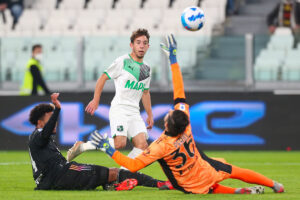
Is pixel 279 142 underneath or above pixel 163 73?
underneath

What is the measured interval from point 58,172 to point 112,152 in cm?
130

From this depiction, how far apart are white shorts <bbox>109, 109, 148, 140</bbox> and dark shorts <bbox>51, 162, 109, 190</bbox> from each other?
1.16 metres

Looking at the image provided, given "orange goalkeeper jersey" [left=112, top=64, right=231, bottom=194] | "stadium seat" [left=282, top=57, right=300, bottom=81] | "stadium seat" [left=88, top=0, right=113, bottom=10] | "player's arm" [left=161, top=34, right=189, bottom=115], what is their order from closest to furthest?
"orange goalkeeper jersey" [left=112, top=64, right=231, bottom=194]
"player's arm" [left=161, top=34, right=189, bottom=115]
"stadium seat" [left=282, top=57, right=300, bottom=81]
"stadium seat" [left=88, top=0, right=113, bottom=10]

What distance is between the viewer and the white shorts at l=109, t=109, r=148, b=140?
32.2 ft

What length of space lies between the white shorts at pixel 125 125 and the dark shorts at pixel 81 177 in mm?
1160

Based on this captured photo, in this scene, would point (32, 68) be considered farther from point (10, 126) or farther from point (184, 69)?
point (184, 69)

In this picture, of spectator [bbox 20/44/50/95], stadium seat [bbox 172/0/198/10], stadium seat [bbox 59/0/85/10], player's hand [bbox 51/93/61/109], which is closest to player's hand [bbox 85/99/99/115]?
player's hand [bbox 51/93/61/109]

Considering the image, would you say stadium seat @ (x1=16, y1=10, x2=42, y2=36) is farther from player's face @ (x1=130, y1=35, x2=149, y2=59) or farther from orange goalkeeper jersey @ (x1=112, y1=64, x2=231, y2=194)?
orange goalkeeper jersey @ (x1=112, y1=64, x2=231, y2=194)

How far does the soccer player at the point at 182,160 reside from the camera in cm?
769

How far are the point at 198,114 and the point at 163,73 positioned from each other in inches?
44.1

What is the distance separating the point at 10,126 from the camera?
16.1 metres

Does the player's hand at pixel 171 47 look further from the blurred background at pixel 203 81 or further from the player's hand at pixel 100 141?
the blurred background at pixel 203 81

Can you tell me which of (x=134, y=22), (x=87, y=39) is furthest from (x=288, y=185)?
(x=134, y=22)

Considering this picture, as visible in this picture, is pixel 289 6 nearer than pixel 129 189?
No
